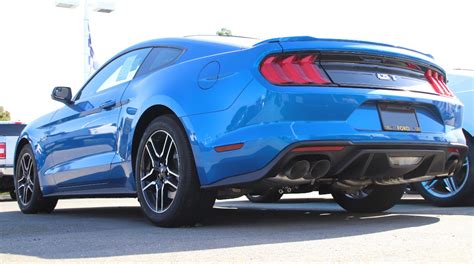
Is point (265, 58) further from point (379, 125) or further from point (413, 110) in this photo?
point (413, 110)

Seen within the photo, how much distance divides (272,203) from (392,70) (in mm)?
3973

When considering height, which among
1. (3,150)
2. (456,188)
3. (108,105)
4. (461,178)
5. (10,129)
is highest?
(108,105)

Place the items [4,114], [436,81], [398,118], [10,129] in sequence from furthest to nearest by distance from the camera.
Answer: [4,114] < [10,129] < [436,81] < [398,118]

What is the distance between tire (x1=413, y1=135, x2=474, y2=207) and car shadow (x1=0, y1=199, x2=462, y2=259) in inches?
50.5

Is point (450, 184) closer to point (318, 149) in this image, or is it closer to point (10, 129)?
point (318, 149)

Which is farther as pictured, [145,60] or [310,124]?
[145,60]

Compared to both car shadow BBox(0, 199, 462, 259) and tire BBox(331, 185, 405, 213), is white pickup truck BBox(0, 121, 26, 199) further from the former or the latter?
tire BBox(331, 185, 405, 213)

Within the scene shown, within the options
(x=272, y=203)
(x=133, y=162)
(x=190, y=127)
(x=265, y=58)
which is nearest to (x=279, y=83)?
(x=265, y=58)

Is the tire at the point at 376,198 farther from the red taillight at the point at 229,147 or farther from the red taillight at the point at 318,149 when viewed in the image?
the red taillight at the point at 229,147

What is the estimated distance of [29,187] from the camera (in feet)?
21.9

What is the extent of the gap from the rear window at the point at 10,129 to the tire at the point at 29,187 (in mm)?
5079

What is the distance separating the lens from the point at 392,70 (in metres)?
4.32

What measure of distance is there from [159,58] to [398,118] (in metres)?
2.02

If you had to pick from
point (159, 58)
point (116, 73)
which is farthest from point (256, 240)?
point (116, 73)
